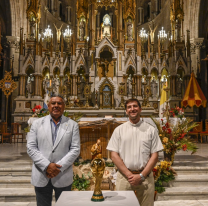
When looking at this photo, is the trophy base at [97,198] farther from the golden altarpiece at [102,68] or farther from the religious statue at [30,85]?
the religious statue at [30,85]

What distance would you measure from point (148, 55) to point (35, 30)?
5.42m

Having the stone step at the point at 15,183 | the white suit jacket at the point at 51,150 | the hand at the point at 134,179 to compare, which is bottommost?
the stone step at the point at 15,183

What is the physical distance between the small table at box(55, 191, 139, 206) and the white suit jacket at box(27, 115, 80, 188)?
48 centimetres

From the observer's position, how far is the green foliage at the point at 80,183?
427cm

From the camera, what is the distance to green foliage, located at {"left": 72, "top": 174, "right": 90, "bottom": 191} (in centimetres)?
427

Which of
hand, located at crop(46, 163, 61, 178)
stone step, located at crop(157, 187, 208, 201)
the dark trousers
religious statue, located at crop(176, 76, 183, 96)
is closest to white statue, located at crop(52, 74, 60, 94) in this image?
religious statue, located at crop(176, 76, 183, 96)

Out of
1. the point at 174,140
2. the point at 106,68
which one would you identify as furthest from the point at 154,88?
the point at 174,140

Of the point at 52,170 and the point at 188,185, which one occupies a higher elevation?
the point at 52,170

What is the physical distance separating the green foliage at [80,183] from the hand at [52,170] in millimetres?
2213

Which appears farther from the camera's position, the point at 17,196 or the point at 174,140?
the point at 174,140

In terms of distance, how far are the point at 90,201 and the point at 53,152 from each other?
0.76 m

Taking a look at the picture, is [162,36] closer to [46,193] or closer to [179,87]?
[179,87]

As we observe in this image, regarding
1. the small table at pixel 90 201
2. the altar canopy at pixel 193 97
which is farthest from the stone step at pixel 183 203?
the altar canopy at pixel 193 97

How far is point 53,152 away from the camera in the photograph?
226 cm
